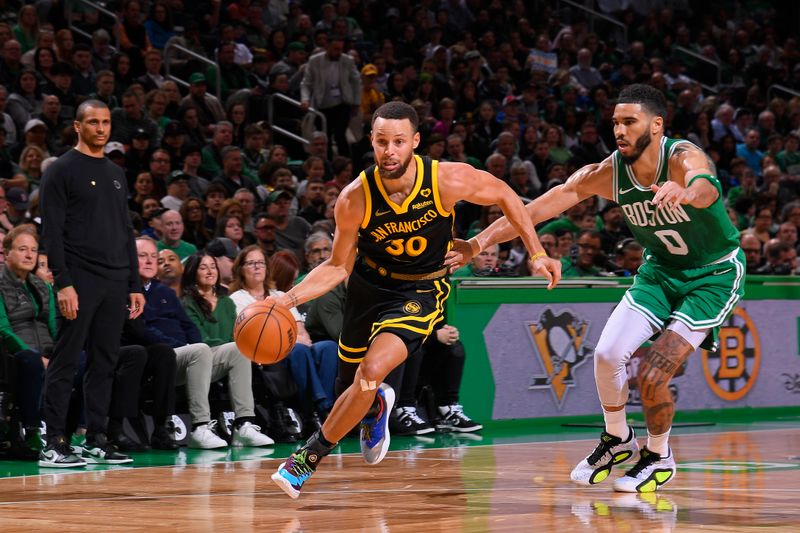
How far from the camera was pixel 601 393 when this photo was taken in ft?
21.9

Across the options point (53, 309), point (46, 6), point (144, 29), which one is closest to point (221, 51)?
point (144, 29)

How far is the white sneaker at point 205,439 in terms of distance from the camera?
9.18 metres

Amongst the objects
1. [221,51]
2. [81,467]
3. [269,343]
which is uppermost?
[221,51]

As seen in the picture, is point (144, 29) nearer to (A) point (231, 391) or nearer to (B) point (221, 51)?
(B) point (221, 51)

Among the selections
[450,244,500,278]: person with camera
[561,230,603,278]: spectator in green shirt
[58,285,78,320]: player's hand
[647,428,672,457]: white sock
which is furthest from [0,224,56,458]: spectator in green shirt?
[561,230,603,278]: spectator in green shirt

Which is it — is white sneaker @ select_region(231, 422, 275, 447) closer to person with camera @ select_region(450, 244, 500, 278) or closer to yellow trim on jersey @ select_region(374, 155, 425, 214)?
person with camera @ select_region(450, 244, 500, 278)

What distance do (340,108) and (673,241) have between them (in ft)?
31.7

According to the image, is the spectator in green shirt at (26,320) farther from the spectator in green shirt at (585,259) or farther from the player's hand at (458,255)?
the spectator in green shirt at (585,259)

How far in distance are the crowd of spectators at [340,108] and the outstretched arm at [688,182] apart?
4218mm

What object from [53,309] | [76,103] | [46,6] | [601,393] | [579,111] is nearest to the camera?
[601,393]

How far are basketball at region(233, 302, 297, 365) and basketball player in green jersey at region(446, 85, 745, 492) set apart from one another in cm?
104

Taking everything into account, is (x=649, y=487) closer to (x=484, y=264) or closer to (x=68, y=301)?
(x=68, y=301)

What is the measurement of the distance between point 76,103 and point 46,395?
623cm

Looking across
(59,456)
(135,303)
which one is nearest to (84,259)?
(135,303)
